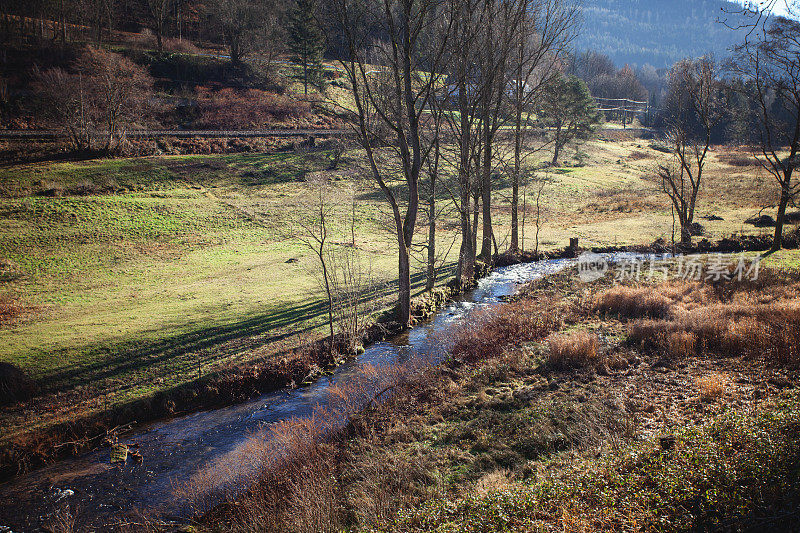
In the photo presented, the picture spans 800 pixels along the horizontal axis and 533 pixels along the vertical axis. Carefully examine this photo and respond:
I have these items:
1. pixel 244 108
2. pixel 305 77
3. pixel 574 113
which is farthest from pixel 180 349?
pixel 305 77

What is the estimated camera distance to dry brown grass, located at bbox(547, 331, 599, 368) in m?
13.3

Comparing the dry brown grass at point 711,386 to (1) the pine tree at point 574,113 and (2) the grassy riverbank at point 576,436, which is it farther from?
(1) the pine tree at point 574,113

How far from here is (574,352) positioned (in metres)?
13.5

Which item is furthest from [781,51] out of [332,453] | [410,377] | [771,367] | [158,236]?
[158,236]

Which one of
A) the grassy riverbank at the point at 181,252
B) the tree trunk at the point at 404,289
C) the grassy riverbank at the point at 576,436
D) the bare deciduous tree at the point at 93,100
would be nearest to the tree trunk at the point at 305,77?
the bare deciduous tree at the point at 93,100

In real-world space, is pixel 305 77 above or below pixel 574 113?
above

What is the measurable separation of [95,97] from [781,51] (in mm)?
56462

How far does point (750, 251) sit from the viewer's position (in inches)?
1027

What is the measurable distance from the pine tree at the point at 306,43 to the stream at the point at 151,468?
60.1 m

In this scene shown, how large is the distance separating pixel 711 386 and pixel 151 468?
14464mm

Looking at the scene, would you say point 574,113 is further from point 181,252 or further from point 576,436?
point 576,436

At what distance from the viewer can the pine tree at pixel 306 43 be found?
209 feet

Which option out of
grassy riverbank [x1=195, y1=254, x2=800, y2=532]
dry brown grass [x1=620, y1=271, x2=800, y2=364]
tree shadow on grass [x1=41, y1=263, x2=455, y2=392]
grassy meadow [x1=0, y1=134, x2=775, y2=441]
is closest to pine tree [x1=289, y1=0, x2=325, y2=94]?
grassy meadow [x1=0, y1=134, x2=775, y2=441]

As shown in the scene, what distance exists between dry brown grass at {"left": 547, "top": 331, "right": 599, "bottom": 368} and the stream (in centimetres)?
445
